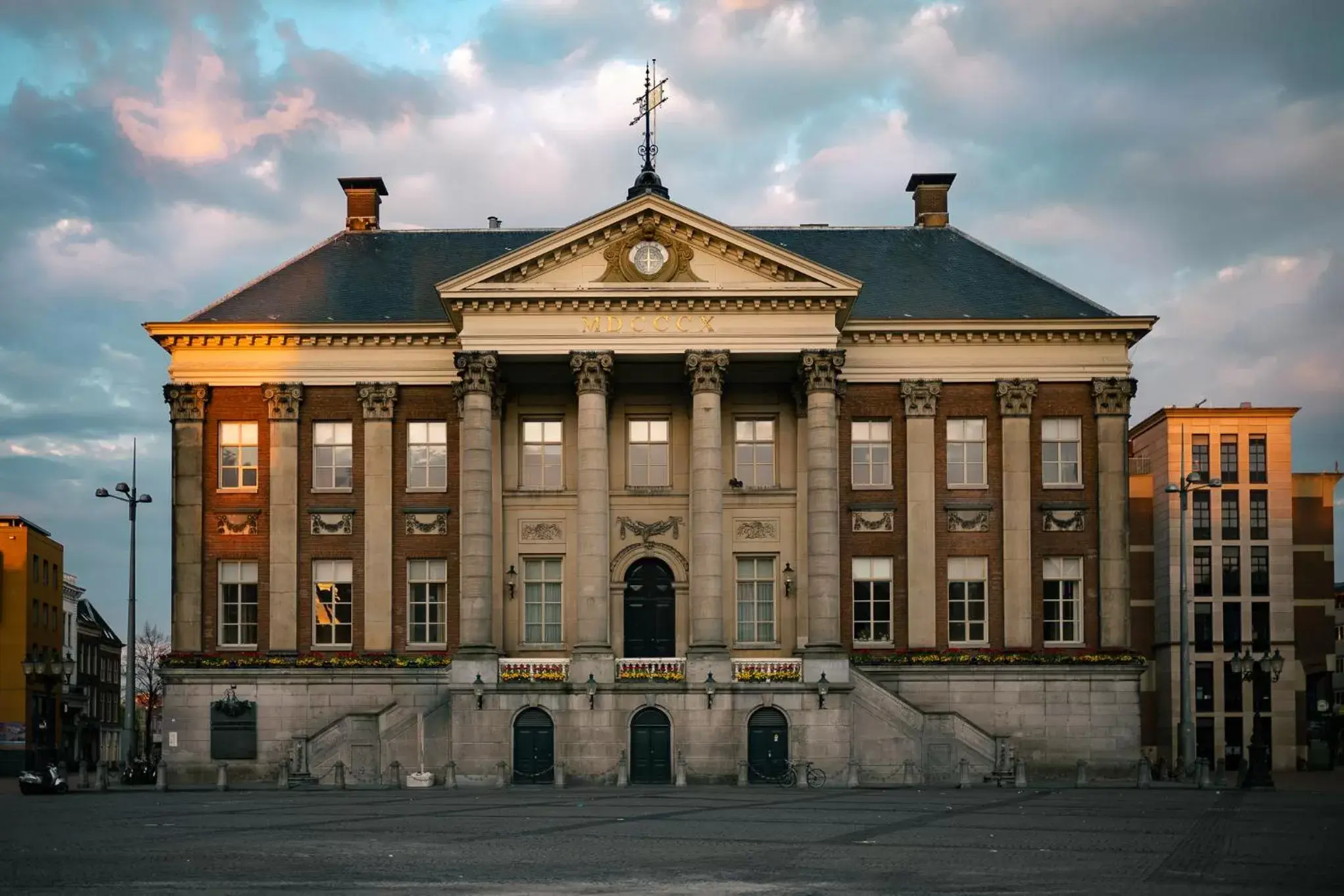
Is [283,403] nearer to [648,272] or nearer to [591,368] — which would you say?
[591,368]

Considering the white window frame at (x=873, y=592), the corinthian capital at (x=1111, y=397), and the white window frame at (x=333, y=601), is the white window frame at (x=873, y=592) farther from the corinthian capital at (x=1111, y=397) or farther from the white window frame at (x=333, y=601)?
the white window frame at (x=333, y=601)

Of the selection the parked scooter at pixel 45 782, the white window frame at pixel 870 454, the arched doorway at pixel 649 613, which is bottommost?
the parked scooter at pixel 45 782

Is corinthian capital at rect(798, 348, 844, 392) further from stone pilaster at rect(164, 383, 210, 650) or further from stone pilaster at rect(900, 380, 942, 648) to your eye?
stone pilaster at rect(164, 383, 210, 650)

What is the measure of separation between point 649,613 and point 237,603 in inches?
552

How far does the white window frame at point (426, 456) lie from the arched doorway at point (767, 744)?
13.8 m

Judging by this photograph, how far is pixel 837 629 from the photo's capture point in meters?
53.2

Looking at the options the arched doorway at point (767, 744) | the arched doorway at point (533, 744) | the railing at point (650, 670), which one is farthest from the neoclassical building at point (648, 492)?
the arched doorway at point (767, 744)

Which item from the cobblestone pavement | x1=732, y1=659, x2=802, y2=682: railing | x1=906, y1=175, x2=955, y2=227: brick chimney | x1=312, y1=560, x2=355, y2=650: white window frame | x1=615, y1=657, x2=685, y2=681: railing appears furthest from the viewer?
x1=906, y1=175, x2=955, y2=227: brick chimney

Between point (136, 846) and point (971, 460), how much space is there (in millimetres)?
36157

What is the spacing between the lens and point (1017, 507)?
58.0 m

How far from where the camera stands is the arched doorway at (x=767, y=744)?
2061 inches

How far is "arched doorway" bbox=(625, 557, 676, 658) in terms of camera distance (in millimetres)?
58000

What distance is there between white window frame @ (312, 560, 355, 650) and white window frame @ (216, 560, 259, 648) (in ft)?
6.63

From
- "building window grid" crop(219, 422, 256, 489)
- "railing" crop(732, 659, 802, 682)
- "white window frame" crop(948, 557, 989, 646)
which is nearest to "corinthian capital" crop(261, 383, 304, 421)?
"building window grid" crop(219, 422, 256, 489)
